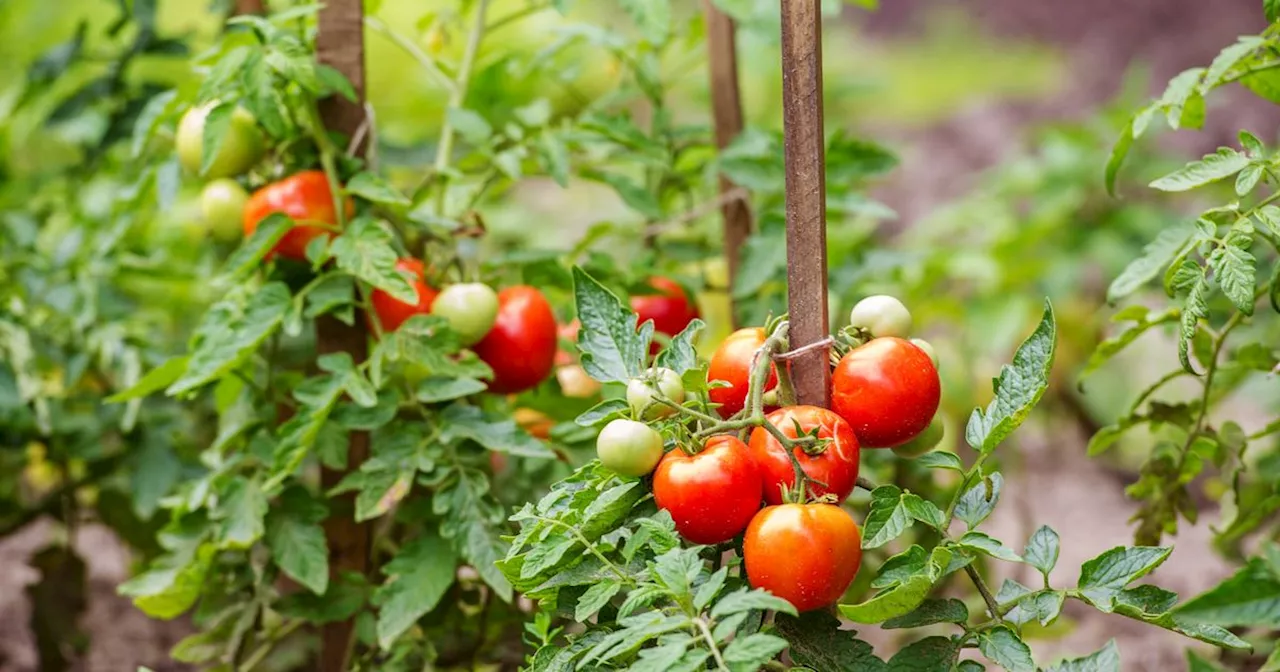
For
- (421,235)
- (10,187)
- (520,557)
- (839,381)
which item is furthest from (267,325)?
(10,187)

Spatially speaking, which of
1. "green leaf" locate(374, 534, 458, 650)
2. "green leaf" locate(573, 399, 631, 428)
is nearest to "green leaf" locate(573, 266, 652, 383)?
"green leaf" locate(573, 399, 631, 428)

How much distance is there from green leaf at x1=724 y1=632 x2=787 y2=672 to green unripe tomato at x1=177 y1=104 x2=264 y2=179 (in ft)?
2.55

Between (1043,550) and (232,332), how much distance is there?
0.76 m

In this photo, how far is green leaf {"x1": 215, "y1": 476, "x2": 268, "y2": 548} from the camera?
3.59 ft

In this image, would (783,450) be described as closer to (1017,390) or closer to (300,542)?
(1017,390)

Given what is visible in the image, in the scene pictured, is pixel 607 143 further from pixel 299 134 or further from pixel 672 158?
pixel 299 134

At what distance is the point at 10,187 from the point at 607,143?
101 cm

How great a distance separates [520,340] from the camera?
1137 millimetres

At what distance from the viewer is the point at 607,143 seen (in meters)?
1.31

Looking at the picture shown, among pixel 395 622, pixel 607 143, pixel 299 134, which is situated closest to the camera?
pixel 395 622

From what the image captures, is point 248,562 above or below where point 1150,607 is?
below

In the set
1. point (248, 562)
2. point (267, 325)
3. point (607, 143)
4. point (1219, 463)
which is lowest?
point (248, 562)

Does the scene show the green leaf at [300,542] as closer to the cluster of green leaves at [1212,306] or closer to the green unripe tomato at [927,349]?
the green unripe tomato at [927,349]

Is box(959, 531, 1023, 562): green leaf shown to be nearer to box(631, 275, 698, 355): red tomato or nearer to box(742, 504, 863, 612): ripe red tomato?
box(742, 504, 863, 612): ripe red tomato
